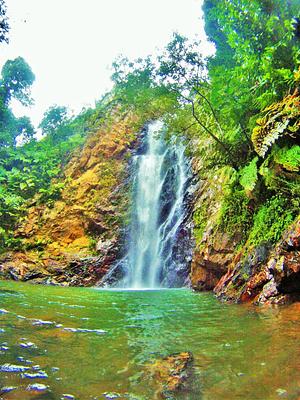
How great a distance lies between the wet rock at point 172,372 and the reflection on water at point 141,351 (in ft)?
0.23

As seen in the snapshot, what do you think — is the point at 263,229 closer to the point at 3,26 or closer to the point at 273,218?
the point at 273,218

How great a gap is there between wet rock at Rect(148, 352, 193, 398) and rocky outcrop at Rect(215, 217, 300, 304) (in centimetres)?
269

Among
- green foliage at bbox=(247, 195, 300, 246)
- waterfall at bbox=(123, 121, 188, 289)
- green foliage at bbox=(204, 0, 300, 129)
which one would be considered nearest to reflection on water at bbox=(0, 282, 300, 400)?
green foliage at bbox=(247, 195, 300, 246)

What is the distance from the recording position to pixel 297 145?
5.88 meters

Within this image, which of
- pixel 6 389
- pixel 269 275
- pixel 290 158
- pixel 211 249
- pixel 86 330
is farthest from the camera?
pixel 211 249

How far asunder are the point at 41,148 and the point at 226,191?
55.3ft

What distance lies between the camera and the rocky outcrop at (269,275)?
478cm

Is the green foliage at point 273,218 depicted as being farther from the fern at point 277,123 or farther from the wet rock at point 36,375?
the wet rock at point 36,375

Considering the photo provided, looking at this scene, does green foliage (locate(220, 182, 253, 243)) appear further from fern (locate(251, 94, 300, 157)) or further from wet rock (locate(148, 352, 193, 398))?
wet rock (locate(148, 352, 193, 398))

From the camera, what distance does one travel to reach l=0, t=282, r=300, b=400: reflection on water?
6.77 feet

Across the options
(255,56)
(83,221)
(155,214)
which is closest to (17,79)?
(83,221)

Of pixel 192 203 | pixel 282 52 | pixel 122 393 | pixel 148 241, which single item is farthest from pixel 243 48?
pixel 148 241

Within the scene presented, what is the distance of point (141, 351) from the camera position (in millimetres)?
2928

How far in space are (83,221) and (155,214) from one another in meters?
3.48
